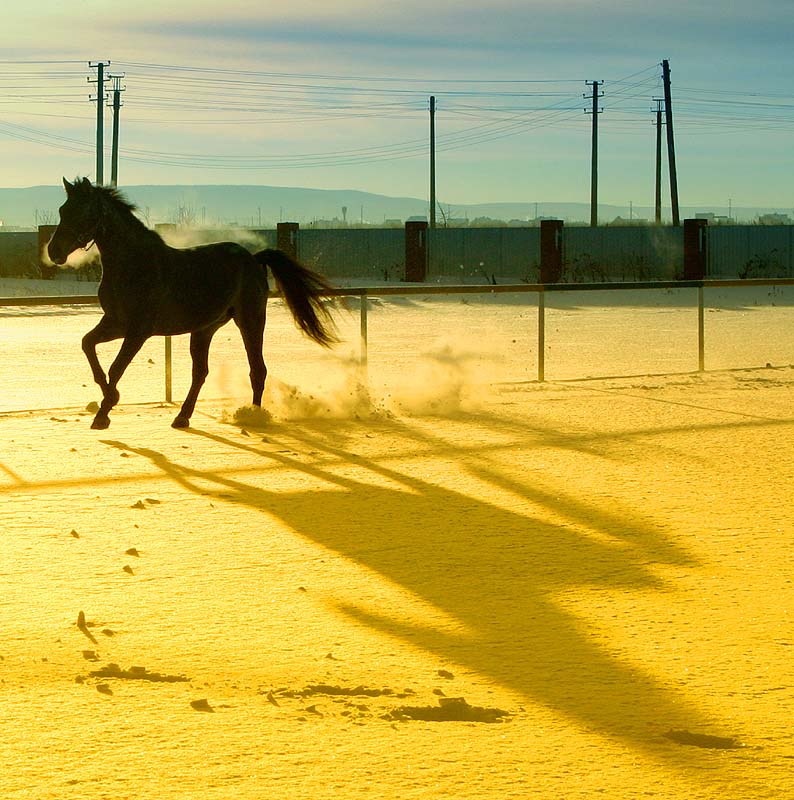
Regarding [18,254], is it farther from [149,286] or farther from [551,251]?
[149,286]

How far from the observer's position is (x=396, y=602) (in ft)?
21.8

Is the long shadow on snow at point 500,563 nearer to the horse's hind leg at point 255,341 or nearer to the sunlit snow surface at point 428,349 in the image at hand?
the horse's hind leg at point 255,341

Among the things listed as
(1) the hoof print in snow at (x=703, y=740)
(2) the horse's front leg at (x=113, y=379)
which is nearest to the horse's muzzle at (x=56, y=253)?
(2) the horse's front leg at (x=113, y=379)

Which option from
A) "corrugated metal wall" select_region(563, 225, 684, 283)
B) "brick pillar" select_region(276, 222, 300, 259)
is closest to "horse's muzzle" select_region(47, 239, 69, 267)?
"brick pillar" select_region(276, 222, 300, 259)

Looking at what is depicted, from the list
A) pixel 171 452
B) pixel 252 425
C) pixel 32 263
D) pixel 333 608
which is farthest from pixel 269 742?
pixel 32 263

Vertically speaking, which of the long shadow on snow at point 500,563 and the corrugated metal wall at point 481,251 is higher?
the corrugated metal wall at point 481,251

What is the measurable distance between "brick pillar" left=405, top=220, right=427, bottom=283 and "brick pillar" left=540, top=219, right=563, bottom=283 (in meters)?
4.40

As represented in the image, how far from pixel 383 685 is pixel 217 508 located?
3.91m

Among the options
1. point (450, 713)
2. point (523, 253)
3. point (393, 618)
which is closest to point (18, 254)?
point (523, 253)

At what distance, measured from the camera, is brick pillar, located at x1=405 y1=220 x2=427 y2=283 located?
4978cm

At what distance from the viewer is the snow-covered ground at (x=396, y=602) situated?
Answer: 455 cm

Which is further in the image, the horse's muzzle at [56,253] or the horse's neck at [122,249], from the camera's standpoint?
the horse's neck at [122,249]

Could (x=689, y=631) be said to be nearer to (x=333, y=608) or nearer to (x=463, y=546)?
(x=333, y=608)

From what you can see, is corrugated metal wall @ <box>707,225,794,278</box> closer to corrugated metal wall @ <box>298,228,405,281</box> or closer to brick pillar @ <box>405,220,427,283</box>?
brick pillar @ <box>405,220,427,283</box>
